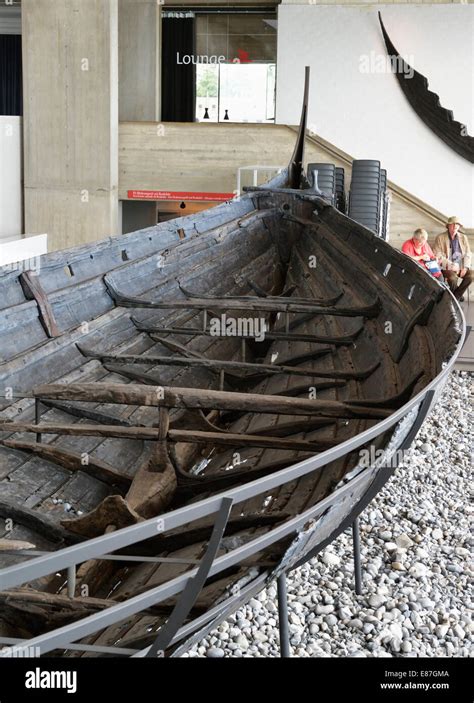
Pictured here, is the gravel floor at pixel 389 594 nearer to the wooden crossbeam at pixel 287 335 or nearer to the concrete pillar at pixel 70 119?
the wooden crossbeam at pixel 287 335

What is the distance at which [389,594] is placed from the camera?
392cm

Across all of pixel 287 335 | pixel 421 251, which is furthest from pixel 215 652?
pixel 421 251

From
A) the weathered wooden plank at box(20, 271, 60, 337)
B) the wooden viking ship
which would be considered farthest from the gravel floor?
the weathered wooden plank at box(20, 271, 60, 337)

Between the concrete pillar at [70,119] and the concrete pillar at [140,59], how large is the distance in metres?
2.43

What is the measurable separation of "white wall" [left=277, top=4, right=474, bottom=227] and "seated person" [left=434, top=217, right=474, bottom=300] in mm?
3056

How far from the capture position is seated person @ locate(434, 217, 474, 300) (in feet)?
31.8

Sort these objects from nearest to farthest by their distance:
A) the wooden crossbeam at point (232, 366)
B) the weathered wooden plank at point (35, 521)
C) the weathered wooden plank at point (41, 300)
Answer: the weathered wooden plank at point (35, 521) → the wooden crossbeam at point (232, 366) → the weathered wooden plank at point (41, 300)

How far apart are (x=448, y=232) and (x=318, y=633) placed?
717 centimetres

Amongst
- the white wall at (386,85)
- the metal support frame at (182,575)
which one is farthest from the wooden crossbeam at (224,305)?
the white wall at (386,85)

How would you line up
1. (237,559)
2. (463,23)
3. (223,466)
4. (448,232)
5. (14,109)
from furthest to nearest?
(14,109), (463,23), (448,232), (223,466), (237,559)

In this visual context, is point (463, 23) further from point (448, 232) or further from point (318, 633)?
point (318, 633)

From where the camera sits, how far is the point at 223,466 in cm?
307

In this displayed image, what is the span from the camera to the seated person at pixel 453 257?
970cm

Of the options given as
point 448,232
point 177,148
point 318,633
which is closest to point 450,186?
point 448,232
